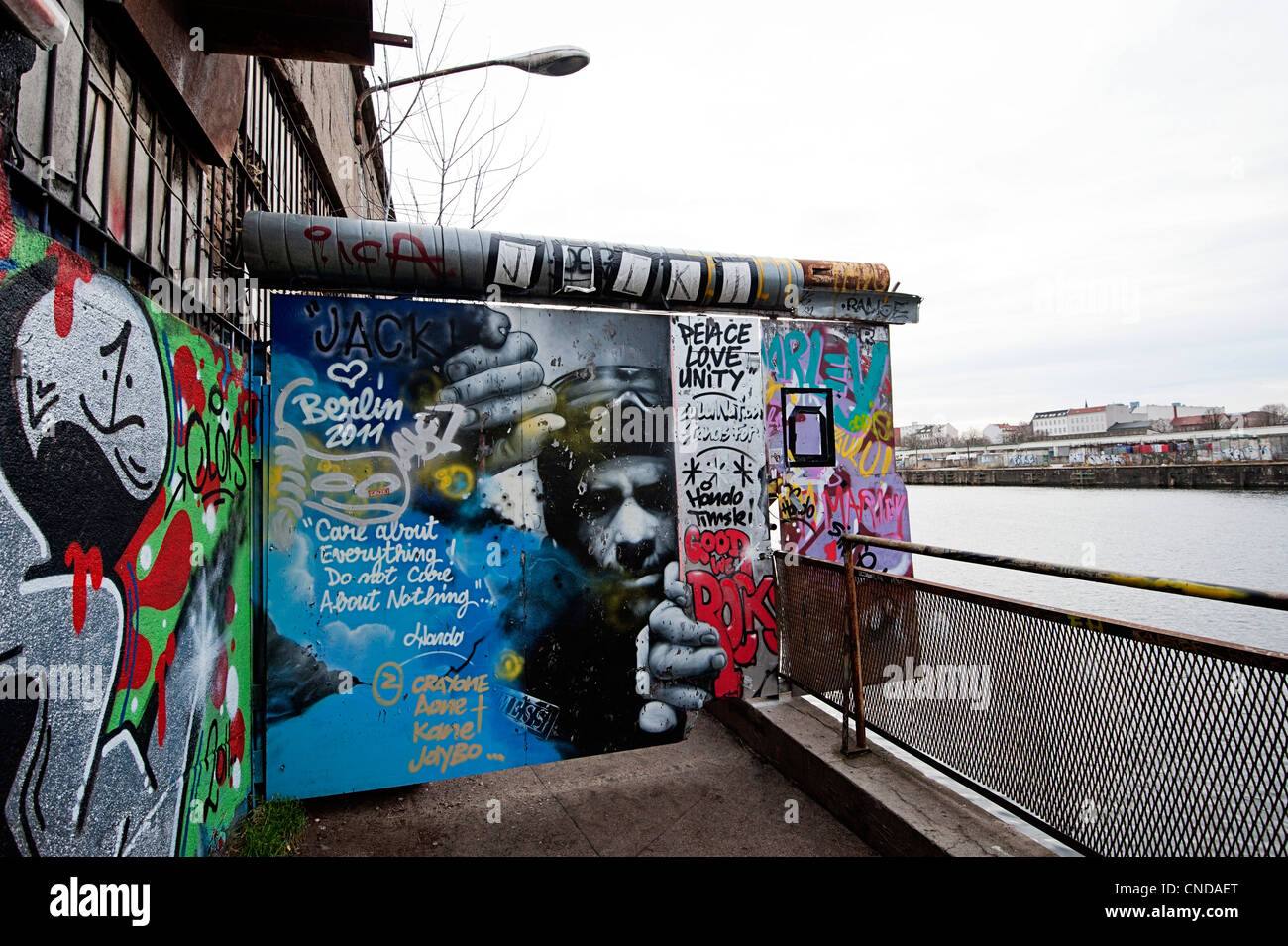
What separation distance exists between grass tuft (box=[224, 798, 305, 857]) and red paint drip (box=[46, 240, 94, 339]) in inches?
→ 107

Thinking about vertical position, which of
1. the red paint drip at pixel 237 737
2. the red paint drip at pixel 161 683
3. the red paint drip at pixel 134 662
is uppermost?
the red paint drip at pixel 134 662

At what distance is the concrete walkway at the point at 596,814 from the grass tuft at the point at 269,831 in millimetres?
118

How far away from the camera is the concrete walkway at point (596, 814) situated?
3686mm

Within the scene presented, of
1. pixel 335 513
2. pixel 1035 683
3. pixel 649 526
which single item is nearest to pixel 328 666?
pixel 335 513

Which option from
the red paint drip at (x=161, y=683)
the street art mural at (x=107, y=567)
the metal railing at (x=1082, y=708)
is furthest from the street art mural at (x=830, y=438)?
the red paint drip at (x=161, y=683)

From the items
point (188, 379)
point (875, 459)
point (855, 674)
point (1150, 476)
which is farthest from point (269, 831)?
point (1150, 476)

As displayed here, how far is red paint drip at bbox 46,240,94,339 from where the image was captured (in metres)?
1.79

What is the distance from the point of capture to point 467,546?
414 cm

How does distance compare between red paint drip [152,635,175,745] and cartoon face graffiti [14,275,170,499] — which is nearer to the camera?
cartoon face graffiti [14,275,170,499]

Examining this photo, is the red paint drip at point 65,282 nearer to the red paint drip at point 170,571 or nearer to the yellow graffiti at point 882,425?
the red paint drip at point 170,571

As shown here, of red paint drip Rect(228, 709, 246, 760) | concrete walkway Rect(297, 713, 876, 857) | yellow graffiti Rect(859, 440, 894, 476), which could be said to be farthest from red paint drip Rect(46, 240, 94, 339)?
yellow graffiti Rect(859, 440, 894, 476)

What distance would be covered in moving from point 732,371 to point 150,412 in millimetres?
3685

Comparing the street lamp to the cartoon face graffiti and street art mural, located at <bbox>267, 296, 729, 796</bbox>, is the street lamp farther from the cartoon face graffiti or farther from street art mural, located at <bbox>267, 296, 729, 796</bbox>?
the cartoon face graffiti

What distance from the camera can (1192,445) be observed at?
6462cm
